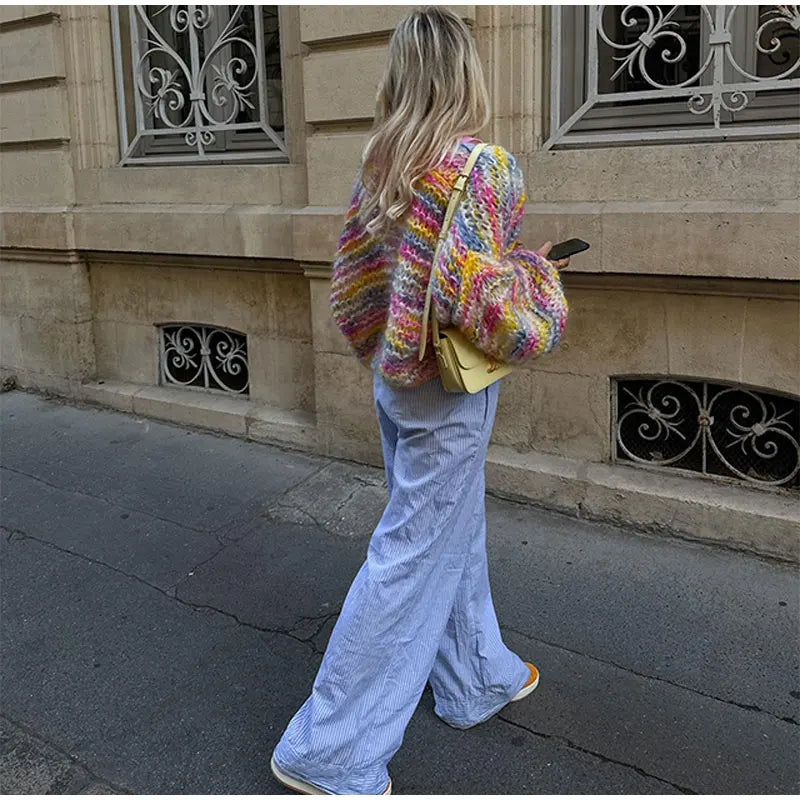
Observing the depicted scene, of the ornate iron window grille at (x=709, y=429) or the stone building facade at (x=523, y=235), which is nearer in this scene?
the stone building facade at (x=523, y=235)

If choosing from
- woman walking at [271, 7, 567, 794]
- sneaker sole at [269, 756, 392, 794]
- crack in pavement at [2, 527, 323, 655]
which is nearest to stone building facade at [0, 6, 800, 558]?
crack in pavement at [2, 527, 323, 655]

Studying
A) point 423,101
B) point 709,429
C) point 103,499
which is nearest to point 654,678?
point 709,429

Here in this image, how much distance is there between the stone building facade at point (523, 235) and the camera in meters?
3.84

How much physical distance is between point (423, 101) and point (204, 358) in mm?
4156

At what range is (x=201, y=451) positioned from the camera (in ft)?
17.8

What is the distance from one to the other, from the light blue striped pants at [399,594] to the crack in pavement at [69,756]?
20.0 inches

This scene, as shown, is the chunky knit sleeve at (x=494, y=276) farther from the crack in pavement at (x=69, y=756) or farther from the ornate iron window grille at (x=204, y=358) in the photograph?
the ornate iron window grille at (x=204, y=358)

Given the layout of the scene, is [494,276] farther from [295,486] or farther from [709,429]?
[295,486]

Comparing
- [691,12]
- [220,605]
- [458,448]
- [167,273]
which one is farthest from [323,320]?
[458,448]

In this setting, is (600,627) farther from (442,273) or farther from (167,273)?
(167,273)

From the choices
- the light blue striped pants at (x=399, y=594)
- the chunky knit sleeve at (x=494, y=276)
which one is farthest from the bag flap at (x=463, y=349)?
the light blue striped pants at (x=399, y=594)

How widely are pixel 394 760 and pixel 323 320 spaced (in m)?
2.88

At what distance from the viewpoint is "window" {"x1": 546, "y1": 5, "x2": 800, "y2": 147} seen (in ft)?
12.5

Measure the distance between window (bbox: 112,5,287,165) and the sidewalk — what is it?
7.29 ft
